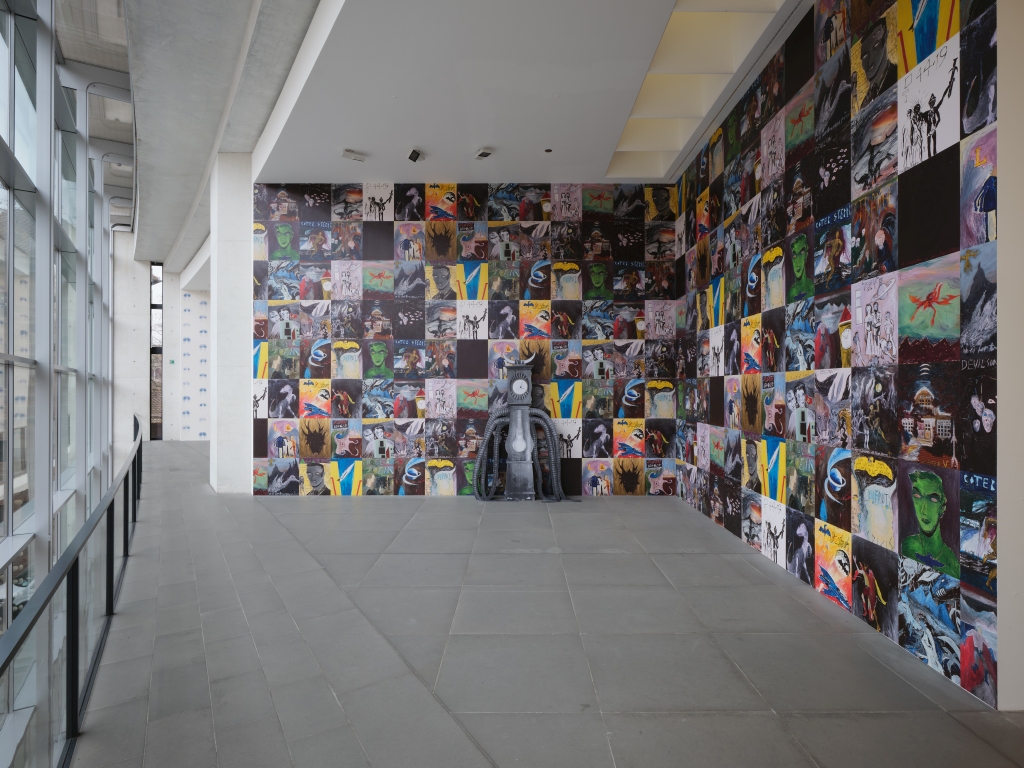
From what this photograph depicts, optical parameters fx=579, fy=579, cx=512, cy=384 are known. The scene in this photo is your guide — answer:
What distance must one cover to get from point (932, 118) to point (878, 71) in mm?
619

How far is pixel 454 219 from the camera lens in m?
6.67

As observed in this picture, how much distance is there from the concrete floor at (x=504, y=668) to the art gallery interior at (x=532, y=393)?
0.08 ft

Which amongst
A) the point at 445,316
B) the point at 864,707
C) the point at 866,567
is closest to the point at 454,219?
the point at 445,316

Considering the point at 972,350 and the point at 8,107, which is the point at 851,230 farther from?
the point at 8,107

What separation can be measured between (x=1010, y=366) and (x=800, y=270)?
68.9 inches

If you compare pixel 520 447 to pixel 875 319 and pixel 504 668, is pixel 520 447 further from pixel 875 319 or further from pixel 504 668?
pixel 875 319

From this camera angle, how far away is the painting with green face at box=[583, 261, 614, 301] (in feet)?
22.0

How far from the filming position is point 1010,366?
2.31 metres

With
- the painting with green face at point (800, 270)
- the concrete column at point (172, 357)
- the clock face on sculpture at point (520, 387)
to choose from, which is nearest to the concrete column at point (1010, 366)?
the painting with green face at point (800, 270)

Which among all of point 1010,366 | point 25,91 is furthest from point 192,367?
point 1010,366

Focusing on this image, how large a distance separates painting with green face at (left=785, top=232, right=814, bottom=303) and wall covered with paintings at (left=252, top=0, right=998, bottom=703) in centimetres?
→ 2

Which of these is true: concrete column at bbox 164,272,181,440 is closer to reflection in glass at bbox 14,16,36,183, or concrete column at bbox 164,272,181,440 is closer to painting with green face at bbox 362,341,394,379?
painting with green face at bbox 362,341,394,379

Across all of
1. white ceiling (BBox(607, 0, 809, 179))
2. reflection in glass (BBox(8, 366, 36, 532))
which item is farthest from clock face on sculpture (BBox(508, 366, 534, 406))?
reflection in glass (BBox(8, 366, 36, 532))

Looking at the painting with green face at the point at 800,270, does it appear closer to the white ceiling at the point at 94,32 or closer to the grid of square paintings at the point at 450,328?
the grid of square paintings at the point at 450,328
